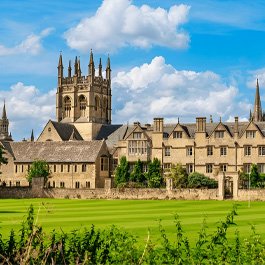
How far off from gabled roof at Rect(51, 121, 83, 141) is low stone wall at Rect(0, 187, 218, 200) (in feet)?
101

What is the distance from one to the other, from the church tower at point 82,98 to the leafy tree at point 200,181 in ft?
133

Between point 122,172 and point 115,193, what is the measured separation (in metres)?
15.5

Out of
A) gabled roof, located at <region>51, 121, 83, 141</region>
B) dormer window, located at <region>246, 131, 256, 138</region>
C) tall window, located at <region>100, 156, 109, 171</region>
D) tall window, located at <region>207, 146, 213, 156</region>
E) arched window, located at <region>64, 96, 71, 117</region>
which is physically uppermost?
arched window, located at <region>64, 96, 71, 117</region>

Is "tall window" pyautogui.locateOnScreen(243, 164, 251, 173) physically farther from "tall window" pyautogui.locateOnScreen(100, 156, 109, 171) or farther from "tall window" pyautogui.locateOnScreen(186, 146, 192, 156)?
"tall window" pyautogui.locateOnScreen(100, 156, 109, 171)

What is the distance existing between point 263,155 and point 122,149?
21.4m

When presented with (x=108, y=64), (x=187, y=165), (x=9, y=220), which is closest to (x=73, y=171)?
(x=187, y=165)

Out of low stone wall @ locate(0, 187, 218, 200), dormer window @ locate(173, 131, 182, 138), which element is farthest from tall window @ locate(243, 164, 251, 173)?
low stone wall @ locate(0, 187, 218, 200)

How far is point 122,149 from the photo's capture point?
97.0 metres

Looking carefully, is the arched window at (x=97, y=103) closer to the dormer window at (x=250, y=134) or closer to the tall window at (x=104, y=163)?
the tall window at (x=104, y=163)

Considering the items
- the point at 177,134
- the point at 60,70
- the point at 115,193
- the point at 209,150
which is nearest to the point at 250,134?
the point at 209,150

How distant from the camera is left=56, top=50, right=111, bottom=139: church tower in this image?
4946 inches

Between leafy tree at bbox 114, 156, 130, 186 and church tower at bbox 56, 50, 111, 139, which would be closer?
leafy tree at bbox 114, 156, 130, 186

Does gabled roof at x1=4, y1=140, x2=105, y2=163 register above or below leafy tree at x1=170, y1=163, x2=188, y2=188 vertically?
above

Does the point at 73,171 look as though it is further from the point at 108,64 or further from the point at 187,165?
the point at 108,64
